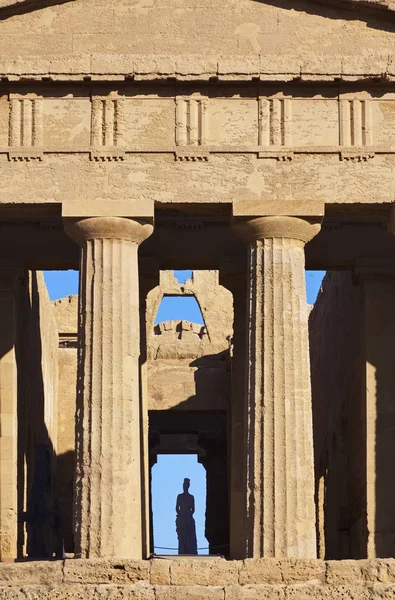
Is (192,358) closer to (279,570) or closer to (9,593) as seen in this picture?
(279,570)

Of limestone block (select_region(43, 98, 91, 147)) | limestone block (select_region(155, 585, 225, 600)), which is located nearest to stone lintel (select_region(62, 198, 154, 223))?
limestone block (select_region(43, 98, 91, 147))

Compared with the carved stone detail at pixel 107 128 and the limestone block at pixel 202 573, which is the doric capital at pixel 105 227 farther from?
the limestone block at pixel 202 573

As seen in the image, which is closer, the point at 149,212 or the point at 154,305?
the point at 149,212

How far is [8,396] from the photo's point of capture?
39625 mm

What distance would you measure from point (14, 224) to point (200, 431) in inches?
587

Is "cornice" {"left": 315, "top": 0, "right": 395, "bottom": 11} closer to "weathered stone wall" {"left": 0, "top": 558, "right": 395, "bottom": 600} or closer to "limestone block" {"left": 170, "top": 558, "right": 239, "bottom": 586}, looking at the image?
"weathered stone wall" {"left": 0, "top": 558, "right": 395, "bottom": 600}

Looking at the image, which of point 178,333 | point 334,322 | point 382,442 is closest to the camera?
point 382,442

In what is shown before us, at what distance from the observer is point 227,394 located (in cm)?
4812

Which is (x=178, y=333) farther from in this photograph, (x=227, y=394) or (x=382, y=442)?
(x=382, y=442)

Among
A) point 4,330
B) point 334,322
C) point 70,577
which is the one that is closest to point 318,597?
point 70,577

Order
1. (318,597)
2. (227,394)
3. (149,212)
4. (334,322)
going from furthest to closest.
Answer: (227,394), (334,322), (149,212), (318,597)

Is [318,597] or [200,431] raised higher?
[200,431]

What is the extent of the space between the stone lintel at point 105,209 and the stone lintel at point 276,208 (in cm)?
160

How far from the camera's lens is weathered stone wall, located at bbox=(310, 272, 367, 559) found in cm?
4031
